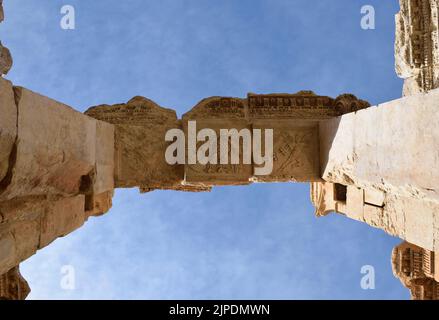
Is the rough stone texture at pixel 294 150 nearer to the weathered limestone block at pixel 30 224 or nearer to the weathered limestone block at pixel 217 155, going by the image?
the weathered limestone block at pixel 217 155

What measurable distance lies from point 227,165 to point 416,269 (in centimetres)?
375

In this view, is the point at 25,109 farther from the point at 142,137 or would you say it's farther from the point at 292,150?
the point at 292,150

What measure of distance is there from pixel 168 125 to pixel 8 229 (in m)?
Answer: 2.81

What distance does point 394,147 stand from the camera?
3.50 meters

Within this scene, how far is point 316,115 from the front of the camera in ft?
19.7

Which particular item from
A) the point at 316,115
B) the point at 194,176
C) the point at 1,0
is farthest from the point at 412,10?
the point at 1,0

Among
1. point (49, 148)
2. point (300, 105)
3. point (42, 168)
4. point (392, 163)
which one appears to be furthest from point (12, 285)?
point (392, 163)

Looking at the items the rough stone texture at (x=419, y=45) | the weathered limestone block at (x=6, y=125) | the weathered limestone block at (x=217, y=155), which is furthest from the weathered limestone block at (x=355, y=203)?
the rough stone texture at (x=419, y=45)

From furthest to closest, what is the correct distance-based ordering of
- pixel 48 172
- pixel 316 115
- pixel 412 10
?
1. pixel 412 10
2. pixel 316 115
3. pixel 48 172

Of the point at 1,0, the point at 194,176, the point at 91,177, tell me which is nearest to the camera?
the point at 91,177

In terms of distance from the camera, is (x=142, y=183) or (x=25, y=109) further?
(x=142, y=183)

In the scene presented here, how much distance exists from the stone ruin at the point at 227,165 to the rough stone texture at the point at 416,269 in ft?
0.06

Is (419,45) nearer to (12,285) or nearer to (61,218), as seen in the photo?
(61,218)
